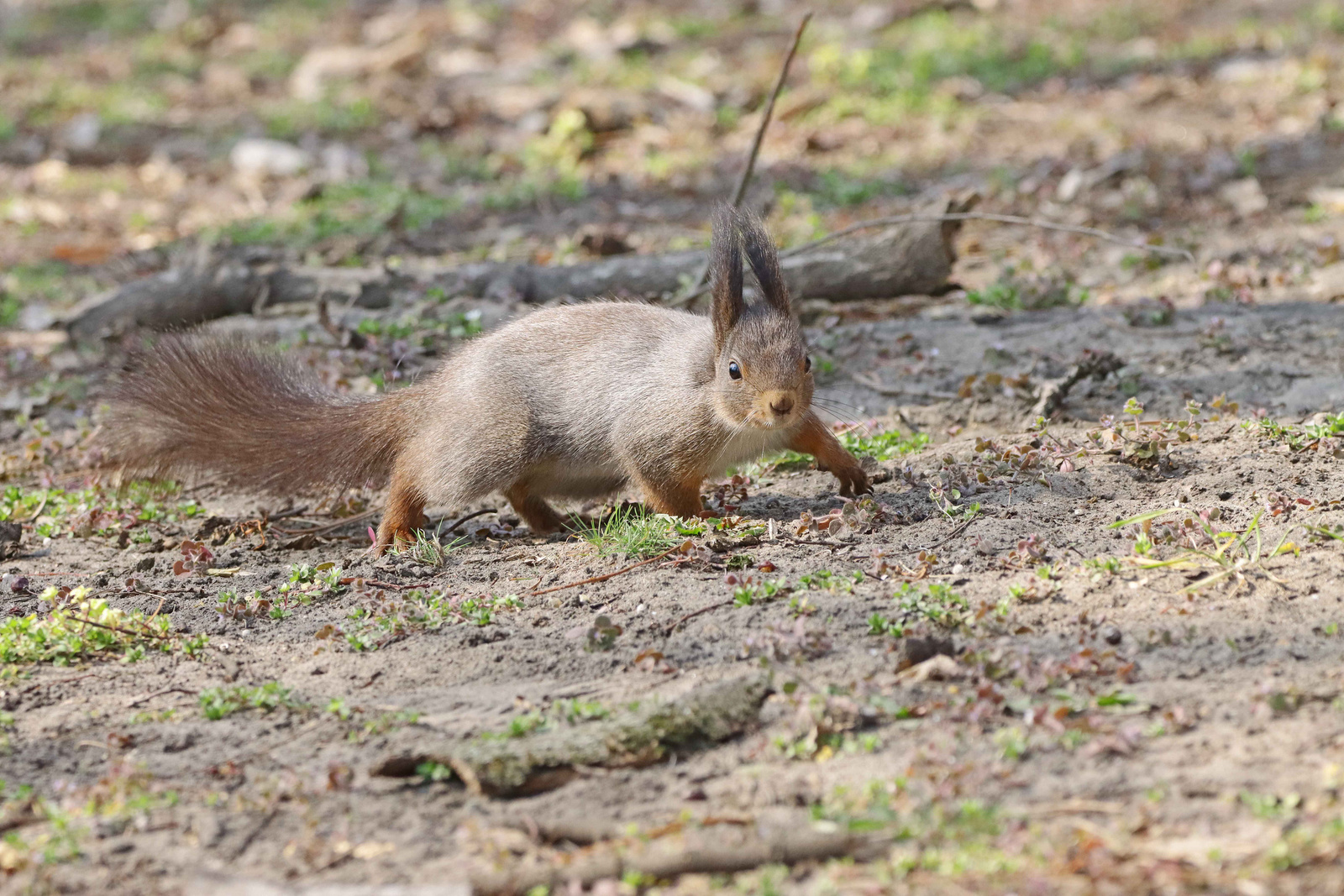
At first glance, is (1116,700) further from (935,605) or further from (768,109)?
(768,109)

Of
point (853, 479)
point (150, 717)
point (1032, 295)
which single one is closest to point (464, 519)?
Result: point (853, 479)

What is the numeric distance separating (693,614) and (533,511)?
1695 mm

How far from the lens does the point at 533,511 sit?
561 centimetres

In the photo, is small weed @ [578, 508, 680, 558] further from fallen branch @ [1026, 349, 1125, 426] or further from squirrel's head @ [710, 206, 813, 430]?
fallen branch @ [1026, 349, 1125, 426]

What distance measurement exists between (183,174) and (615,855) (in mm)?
9647

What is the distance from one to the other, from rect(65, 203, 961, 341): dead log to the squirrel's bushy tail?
5.41 ft

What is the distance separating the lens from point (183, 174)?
1111 cm

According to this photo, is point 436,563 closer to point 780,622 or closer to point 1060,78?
point 780,622

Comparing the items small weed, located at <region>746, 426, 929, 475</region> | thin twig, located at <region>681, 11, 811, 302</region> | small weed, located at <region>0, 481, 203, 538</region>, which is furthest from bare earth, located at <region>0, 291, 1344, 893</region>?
thin twig, located at <region>681, 11, 811, 302</region>

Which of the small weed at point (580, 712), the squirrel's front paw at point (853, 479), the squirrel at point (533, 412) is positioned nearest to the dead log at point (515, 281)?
the squirrel at point (533, 412)

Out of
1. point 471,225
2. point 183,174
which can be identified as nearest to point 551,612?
point 471,225

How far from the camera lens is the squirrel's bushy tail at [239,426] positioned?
18.0ft

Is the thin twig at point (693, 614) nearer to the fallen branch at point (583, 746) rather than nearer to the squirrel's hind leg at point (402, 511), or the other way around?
the fallen branch at point (583, 746)

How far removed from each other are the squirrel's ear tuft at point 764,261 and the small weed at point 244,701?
7.29 ft
